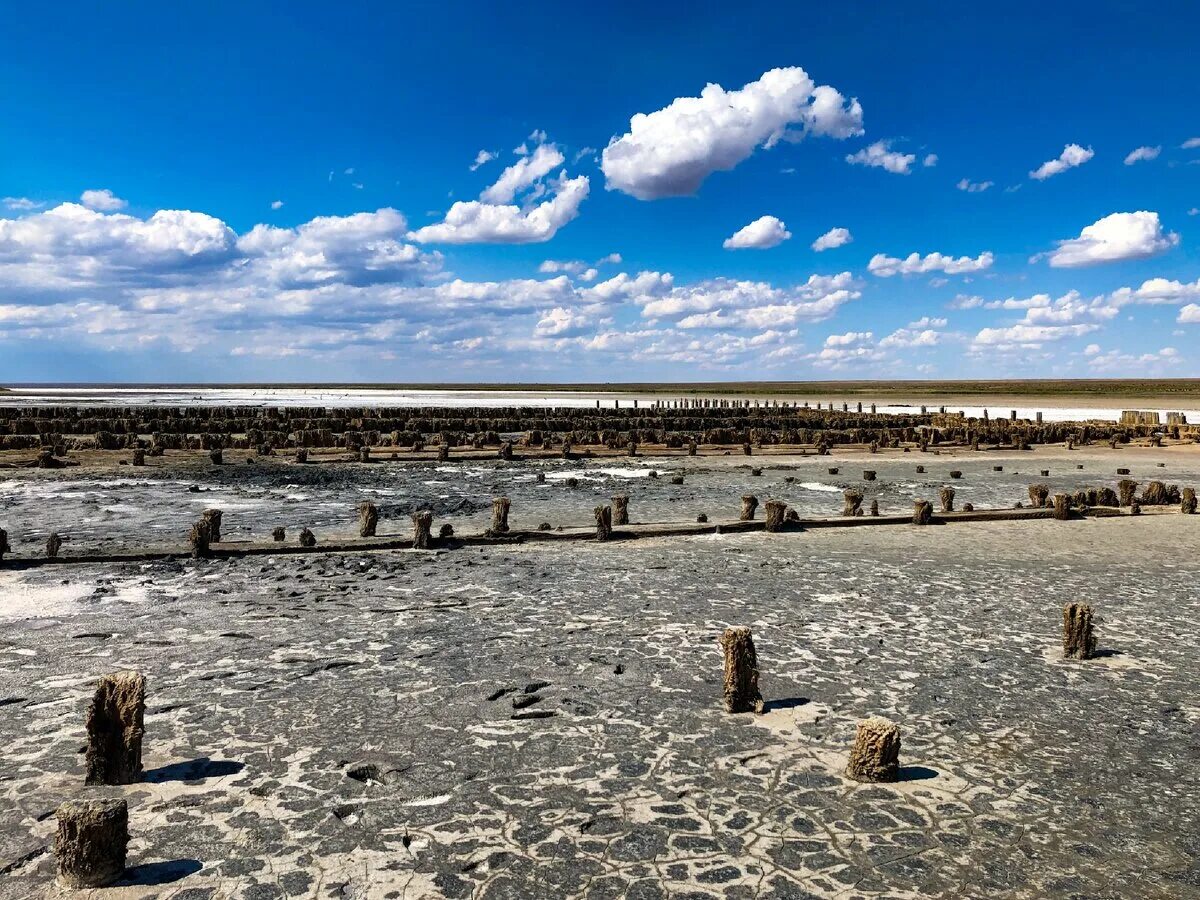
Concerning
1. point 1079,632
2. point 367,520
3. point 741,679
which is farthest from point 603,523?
point 1079,632

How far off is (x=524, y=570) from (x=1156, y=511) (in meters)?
16.5

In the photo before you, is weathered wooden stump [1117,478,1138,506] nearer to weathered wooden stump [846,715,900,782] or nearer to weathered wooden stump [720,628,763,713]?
weathered wooden stump [720,628,763,713]

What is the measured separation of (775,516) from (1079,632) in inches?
333

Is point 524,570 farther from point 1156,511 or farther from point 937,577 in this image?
point 1156,511

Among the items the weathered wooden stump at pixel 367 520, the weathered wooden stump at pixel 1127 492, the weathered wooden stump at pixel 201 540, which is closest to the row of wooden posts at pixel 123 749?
the weathered wooden stump at pixel 201 540

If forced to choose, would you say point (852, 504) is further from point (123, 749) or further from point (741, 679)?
point (123, 749)

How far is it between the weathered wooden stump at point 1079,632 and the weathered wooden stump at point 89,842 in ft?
31.5

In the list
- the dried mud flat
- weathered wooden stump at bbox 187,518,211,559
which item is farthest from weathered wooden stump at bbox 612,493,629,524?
weathered wooden stump at bbox 187,518,211,559

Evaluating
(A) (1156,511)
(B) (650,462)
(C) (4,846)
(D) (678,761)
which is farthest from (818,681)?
(B) (650,462)

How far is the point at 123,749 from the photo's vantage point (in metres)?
6.66

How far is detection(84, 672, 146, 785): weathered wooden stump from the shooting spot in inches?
259

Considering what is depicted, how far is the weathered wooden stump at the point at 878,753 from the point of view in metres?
6.76

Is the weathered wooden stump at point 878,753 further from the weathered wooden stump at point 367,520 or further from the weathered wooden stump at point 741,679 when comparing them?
the weathered wooden stump at point 367,520

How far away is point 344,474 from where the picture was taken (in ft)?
99.5
